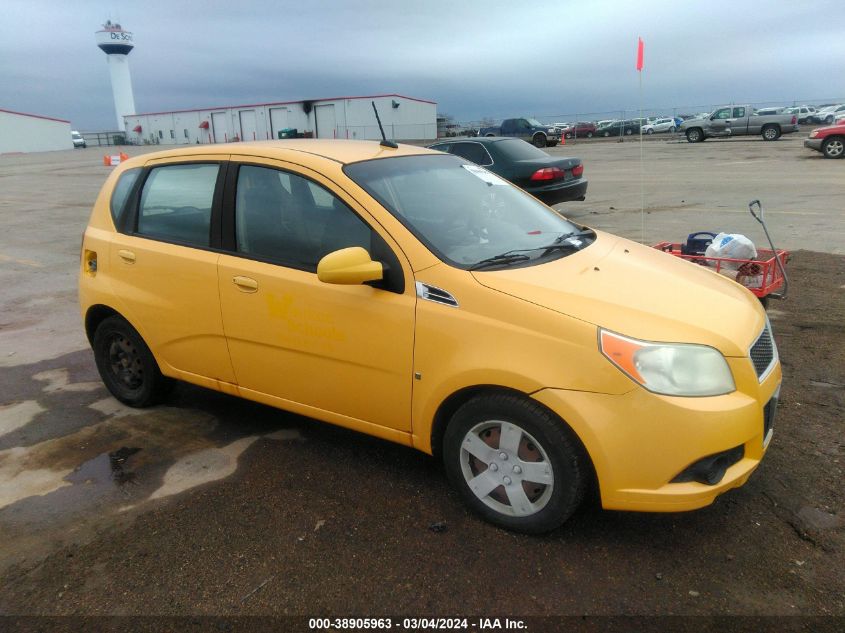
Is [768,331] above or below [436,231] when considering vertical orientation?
below

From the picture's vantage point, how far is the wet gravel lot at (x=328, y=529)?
258 centimetres

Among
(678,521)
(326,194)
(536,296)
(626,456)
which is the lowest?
(678,521)

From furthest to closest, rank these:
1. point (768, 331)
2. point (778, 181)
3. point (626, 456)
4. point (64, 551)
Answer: point (778, 181), point (768, 331), point (64, 551), point (626, 456)

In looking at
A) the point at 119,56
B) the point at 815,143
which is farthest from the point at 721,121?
the point at 119,56

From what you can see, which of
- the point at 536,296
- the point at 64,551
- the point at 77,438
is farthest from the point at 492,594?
the point at 77,438

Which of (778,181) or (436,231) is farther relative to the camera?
(778,181)

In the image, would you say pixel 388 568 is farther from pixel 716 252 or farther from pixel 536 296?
pixel 716 252

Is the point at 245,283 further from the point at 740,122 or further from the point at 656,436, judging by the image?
the point at 740,122

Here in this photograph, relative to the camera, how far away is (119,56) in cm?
9706

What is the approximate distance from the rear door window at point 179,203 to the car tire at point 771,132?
3495 cm

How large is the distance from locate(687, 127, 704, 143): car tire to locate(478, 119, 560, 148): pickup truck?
710cm

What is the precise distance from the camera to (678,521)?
3.04 m

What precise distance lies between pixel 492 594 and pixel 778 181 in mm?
16392

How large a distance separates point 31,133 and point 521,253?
77576 millimetres
